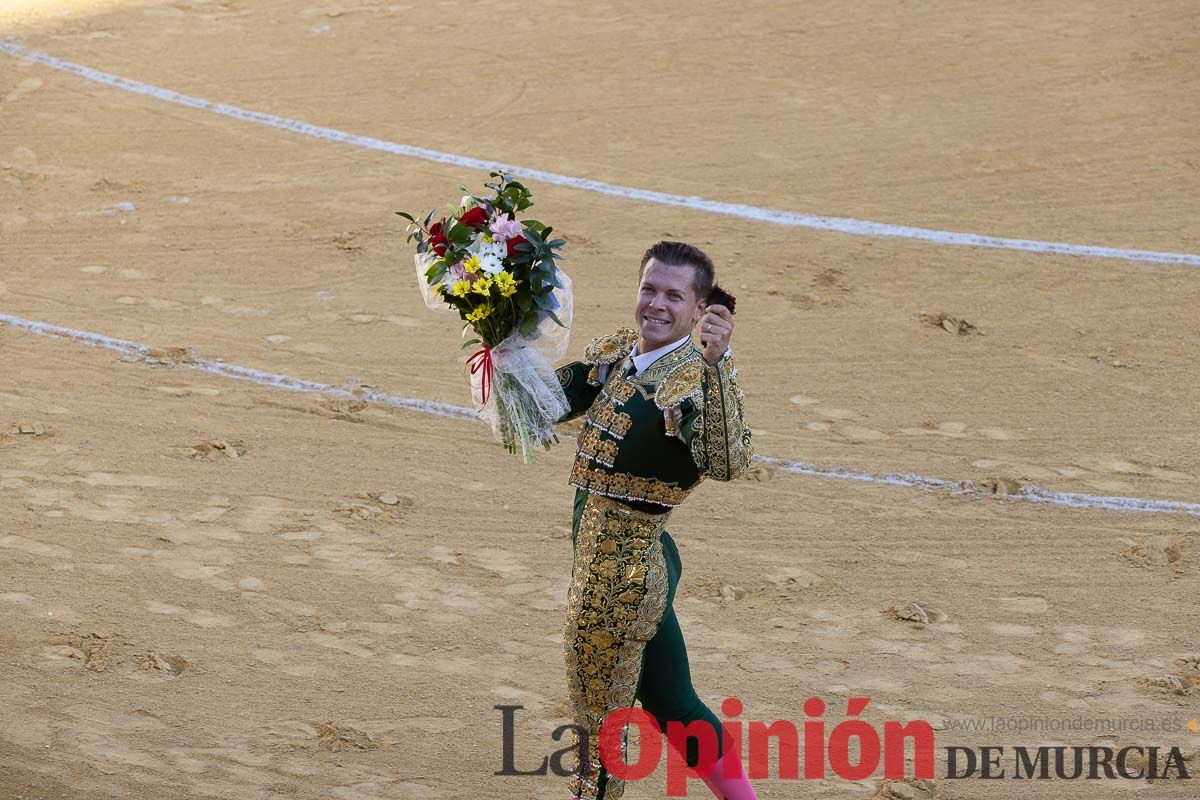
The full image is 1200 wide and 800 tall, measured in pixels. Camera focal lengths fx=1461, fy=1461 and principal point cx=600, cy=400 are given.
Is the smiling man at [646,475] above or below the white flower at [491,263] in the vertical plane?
below

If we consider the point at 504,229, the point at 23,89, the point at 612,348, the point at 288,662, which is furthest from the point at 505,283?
the point at 23,89

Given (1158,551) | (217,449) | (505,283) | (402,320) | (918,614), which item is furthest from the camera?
(402,320)

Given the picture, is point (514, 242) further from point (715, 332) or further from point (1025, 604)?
point (1025, 604)

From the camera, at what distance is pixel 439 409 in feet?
26.3

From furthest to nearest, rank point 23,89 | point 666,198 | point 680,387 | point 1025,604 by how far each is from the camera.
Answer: point 23,89 < point 666,198 < point 1025,604 < point 680,387

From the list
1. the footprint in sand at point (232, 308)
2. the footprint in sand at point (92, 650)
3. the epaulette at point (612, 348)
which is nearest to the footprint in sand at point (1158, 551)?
the epaulette at point (612, 348)

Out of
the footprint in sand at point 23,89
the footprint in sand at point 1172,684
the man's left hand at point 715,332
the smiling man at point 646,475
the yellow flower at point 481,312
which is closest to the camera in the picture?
the man's left hand at point 715,332

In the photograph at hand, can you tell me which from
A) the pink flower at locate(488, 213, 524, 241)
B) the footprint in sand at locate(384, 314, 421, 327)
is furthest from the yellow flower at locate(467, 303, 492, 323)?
the footprint in sand at locate(384, 314, 421, 327)

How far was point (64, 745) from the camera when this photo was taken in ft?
16.8

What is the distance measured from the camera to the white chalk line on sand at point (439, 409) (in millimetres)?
7266

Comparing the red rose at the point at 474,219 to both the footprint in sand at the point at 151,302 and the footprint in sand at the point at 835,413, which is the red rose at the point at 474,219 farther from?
the footprint in sand at the point at 151,302

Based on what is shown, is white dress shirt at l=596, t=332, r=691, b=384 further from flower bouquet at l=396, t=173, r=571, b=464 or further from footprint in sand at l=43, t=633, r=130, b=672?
footprint in sand at l=43, t=633, r=130, b=672

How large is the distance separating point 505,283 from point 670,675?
125 cm

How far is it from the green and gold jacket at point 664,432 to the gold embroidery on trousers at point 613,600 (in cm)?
8
